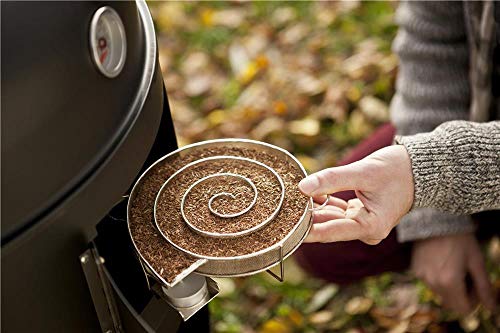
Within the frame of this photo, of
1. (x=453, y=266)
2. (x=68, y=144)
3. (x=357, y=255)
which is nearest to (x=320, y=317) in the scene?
(x=357, y=255)

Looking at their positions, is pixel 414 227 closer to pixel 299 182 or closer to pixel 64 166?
pixel 299 182

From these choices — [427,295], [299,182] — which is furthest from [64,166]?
[427,295]

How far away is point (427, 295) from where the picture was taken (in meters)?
1.82

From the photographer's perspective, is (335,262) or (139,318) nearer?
(139,318)

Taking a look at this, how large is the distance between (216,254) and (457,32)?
0.86 m

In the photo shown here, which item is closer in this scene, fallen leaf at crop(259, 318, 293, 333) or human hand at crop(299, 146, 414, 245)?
human hand at crop(299, 146, 414, 245)

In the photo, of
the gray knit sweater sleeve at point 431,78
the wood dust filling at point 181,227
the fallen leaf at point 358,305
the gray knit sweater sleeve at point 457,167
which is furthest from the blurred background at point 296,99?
the wood dust filling at point 181,227

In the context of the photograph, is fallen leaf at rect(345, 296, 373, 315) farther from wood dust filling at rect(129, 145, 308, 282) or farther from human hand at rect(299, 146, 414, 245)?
wood dust filling at rect(129, 145, 308, 282)

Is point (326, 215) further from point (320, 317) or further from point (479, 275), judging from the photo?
point (320, 317)

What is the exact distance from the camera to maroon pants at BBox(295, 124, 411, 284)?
1643 millimetres

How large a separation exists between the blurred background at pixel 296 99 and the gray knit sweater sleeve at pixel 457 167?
616mm

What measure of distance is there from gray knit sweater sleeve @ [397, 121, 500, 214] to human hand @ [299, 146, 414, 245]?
0.02 metres

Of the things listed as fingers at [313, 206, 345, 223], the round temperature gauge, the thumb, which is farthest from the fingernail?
the round temperature gauge

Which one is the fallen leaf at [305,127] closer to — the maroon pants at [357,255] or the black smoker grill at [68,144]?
the maroon pants at [357,255]
